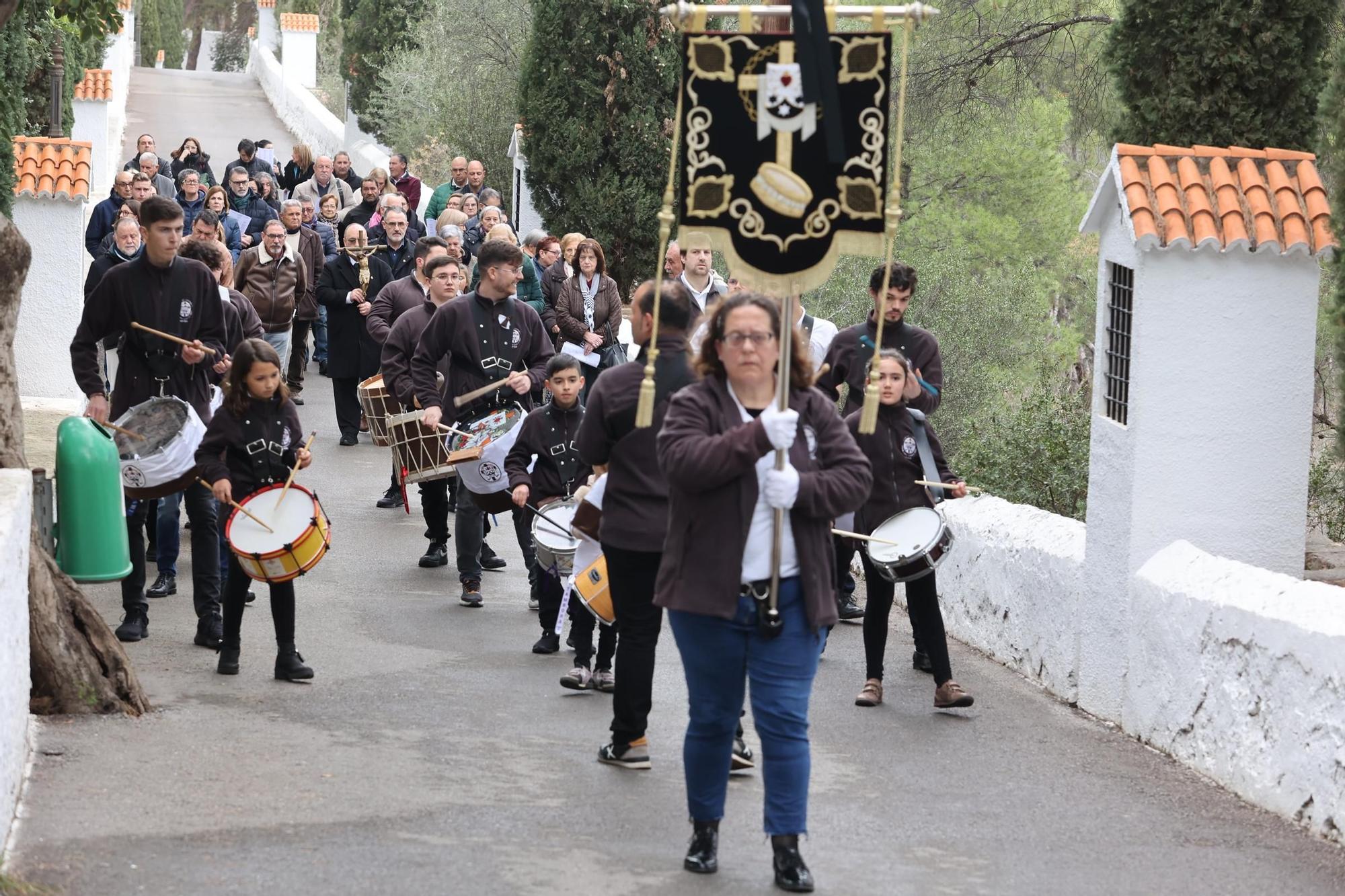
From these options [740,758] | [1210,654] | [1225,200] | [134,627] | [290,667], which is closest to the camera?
[740,758]

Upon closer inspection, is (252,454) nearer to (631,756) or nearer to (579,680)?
(579,680)

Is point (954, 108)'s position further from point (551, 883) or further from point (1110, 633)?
point (551, 883)

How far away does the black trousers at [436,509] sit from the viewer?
1164 cm

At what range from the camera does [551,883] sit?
592cm

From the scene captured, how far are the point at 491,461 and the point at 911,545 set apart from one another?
2787 millimetres

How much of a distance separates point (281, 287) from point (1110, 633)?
9033 millimetres

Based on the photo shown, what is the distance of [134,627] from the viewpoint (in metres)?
9.29

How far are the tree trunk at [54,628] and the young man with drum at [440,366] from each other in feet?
11.3

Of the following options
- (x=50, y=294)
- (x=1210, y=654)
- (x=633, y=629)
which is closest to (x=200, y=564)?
(x=633, y=629)

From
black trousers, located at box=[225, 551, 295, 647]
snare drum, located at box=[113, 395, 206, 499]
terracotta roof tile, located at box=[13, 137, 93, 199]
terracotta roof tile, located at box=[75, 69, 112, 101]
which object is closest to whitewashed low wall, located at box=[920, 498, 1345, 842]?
black trousers, located at box=[225, 551, 295, 647]

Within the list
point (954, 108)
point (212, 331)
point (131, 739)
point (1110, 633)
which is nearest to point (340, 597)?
point (212, 331)

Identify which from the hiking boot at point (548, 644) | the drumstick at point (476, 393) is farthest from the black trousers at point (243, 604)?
the drumstick at point (476, 393)

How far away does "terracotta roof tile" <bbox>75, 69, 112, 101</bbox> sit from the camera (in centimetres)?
3147

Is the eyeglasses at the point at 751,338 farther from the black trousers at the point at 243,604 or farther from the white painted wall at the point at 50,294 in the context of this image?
the white painted wall at the point at 50,294
